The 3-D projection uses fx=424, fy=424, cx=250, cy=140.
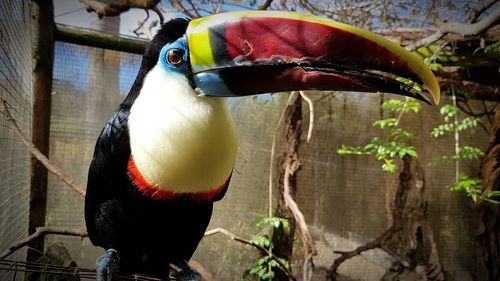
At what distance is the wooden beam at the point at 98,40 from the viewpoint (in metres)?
2.20

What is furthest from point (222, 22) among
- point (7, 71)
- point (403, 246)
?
point (403, 246)

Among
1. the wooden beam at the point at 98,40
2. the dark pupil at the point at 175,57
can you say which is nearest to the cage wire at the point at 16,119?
the wooden beam at the point at 98,40

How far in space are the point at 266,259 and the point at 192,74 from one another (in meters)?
1.50


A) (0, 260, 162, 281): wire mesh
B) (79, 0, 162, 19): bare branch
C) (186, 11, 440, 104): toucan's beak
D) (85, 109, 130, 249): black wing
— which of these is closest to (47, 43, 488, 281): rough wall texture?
(79, 0, 162, 19): bare branch

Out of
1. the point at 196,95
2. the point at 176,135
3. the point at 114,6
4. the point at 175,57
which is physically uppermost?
the point at 114,6

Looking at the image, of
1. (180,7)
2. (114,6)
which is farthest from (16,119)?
(180,7)

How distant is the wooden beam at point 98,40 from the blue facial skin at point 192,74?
1184 mm

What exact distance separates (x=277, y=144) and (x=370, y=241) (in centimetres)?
93

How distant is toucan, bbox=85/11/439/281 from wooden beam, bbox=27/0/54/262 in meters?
0.92

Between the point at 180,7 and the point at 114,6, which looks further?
the point at 180,7

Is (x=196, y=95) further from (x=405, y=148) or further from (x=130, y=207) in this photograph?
(x=405, y=148)

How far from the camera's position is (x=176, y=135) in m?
1.15

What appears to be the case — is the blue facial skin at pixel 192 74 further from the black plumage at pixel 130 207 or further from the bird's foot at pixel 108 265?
the bird's foot at pixel 108 265

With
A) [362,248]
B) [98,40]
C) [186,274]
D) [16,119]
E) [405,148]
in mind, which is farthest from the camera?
[362,248]
